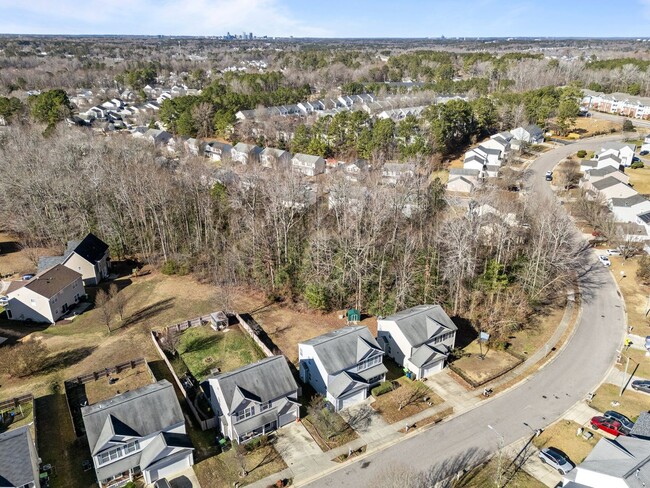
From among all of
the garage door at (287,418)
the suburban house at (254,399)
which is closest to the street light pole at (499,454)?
the suburban house at (254,399)

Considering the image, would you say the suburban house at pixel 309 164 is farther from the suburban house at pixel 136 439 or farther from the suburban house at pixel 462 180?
the suburban house at pixel 136 439

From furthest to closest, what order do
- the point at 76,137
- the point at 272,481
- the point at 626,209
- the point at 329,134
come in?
the point at 329,134, the point at 76,137, the point at 626,209, the point at 272,481

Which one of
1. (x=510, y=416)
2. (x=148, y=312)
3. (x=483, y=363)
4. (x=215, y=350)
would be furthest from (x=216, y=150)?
(x=510, y=416)

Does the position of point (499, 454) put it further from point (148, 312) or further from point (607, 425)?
point (148, 312)

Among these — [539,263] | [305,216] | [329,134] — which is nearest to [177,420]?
[305,216]

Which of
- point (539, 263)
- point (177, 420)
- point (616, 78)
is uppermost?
point (616, 78)

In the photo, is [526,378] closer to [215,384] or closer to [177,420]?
[215,384]

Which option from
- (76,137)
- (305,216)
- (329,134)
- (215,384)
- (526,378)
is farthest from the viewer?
(329,134)
